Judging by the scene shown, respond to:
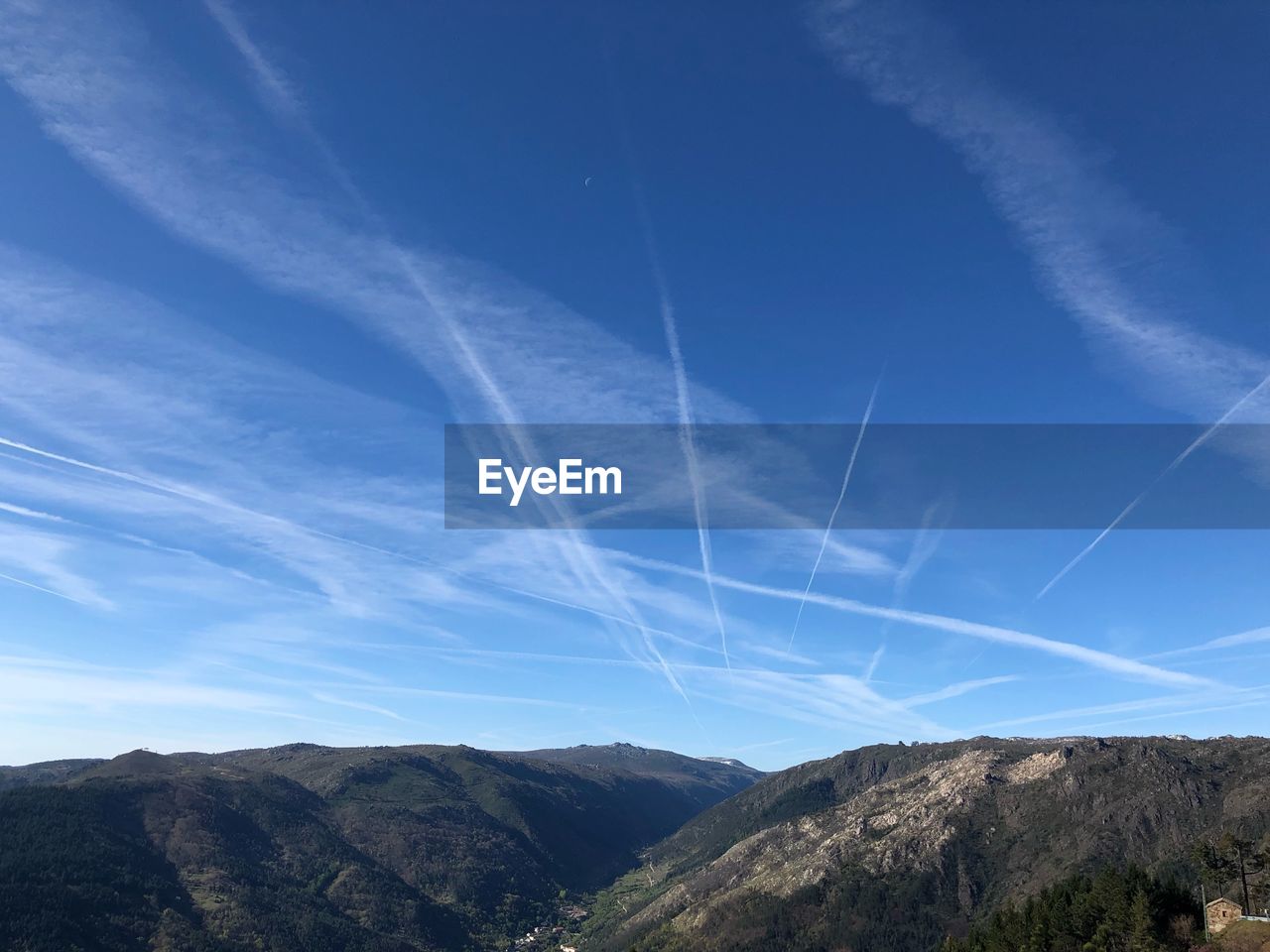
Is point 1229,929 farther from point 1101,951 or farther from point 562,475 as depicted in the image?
point 562,475

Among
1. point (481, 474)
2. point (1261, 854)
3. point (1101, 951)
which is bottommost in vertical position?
point (1101, 951)

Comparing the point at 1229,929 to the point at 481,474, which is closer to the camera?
the point at 481,474

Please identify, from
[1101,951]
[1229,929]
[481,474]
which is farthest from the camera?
[1101,951]

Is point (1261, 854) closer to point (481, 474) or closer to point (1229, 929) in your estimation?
point (1229, 929)

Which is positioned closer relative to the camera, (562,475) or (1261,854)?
(562,475)

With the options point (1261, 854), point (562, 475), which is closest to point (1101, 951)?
point (1261, 854)

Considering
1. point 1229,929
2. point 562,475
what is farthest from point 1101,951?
point 562,475

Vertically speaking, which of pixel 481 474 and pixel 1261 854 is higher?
pixel 481 474

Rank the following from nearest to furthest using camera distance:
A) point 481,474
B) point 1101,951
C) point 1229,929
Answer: point 481,474 < point 1229,929 < point 1101,951

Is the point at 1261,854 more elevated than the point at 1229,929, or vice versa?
the point at 1261,854
